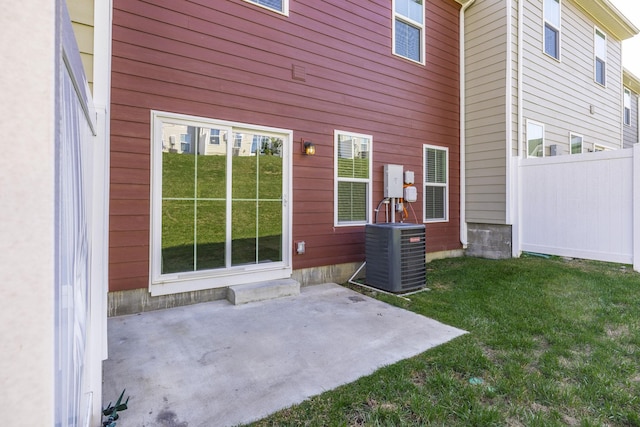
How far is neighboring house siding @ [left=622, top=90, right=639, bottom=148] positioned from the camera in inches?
432

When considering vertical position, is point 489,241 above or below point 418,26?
below

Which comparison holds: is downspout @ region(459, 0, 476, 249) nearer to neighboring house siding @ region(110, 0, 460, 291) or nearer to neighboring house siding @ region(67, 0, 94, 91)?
neighboring house siding @ region(110, 0, 460, 291)

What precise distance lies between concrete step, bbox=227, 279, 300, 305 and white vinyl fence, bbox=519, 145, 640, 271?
446 centimetres

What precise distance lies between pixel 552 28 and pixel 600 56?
8.95 ft

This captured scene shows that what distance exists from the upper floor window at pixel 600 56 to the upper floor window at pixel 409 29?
5.55 m

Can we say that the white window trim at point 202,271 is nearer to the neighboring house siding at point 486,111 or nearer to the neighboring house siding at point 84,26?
the neighboring house siding at point 84,26

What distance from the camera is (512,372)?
2.24m

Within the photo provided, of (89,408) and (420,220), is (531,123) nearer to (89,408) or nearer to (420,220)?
(420,220)

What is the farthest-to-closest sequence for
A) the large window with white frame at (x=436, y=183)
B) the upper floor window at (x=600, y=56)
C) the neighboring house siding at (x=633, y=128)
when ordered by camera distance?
the neighboring house siding at (x=633, y=128) → the upper floor window at (x=600, y=56) → the large window with white frame at (x=436, y=183)

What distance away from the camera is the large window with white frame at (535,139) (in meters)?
6.38

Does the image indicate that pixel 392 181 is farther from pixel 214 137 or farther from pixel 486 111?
pixel 214 137

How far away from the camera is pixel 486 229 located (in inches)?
249

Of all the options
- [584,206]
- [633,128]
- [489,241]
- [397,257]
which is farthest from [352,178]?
[633,128]

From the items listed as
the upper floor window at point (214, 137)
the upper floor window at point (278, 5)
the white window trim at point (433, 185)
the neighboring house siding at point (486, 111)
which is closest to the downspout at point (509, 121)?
the neighboring house siding at point (486, 111)
